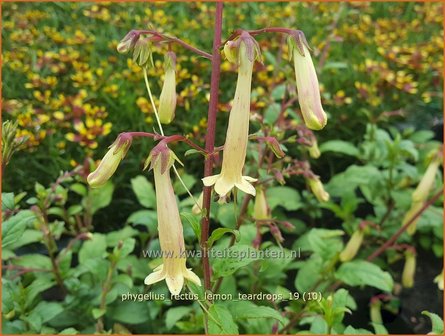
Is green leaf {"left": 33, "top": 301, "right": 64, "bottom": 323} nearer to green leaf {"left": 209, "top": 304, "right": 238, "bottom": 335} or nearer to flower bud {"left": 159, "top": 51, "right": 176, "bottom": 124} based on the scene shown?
green leaf {"left": 209, "top": 304, "right": 238, "bottom": 335}

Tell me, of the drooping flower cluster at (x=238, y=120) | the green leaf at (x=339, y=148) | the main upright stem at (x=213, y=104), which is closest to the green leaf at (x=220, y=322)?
the main upright stem at (x=213, y=104)

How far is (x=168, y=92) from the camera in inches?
51.3

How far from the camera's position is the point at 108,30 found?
3705 mm

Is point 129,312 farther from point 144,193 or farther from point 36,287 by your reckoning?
point 144,193

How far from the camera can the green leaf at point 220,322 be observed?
120cm

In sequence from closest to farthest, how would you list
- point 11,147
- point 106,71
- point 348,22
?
point 11,147 < point 106,71 < point 348,22

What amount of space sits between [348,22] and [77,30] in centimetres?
223

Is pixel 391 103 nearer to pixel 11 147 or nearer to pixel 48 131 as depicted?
pixel 48 131

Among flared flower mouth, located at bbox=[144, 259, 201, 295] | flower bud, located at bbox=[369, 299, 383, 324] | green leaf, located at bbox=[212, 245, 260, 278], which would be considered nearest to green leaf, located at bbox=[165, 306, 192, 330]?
green leaf, located at bbox=[212, 245, 260, 278]

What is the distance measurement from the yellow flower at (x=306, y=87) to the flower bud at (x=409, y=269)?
1347 millimetres

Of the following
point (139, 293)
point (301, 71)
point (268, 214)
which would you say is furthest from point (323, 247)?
point (301, 71)

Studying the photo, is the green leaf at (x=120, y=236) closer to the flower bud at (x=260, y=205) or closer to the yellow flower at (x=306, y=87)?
the flower bud at (x=260, y=205)

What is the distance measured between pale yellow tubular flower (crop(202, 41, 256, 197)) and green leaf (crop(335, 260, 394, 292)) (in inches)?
38.4

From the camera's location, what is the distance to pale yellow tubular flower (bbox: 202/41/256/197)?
42.8 inches
